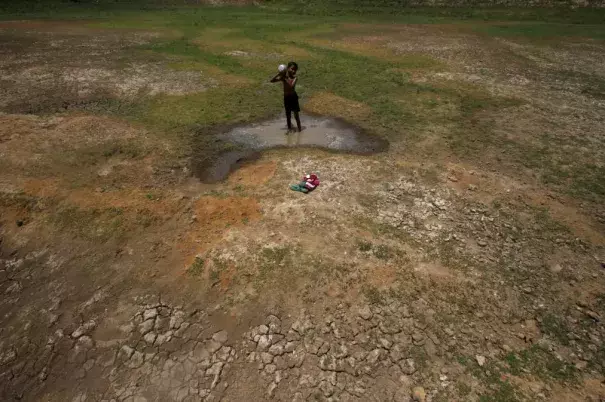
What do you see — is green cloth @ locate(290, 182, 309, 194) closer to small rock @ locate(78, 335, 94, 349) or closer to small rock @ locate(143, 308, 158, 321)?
small rock @ locate(143, 308, 158, 321)

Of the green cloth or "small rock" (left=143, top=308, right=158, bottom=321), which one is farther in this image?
the green cloth

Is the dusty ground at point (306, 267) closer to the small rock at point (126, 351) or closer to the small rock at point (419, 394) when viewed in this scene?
the small rock at point (419, 394)

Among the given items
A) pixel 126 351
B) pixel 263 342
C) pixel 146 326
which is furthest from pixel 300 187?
pixel 126 351

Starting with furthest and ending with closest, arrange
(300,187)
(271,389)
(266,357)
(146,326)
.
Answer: (300,187) → (146,326) → (266,357) → (271,389)

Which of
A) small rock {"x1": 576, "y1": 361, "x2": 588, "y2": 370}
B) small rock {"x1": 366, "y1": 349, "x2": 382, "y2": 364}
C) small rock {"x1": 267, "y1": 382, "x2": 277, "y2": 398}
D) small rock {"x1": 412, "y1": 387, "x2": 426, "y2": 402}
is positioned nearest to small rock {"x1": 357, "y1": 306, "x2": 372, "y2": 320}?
small rock {"x1": 366, "y1": 349, "x2": 382, "y2": 364}

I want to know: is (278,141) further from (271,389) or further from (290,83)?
(271,389)

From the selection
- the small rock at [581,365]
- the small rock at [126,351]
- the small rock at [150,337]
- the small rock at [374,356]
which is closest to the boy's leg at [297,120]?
the small rock at [150,337]

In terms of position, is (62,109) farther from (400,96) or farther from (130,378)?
(400,96)
